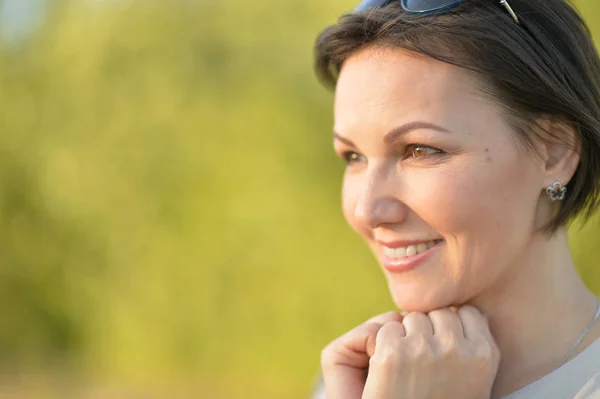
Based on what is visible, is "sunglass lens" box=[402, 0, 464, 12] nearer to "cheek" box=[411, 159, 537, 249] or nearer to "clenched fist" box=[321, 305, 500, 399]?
"cheek" box=[411, 159, 537, 249]

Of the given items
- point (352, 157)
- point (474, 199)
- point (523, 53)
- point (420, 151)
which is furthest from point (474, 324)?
point (523, 53)

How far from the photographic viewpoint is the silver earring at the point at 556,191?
1818mm

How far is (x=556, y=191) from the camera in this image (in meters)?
1.83

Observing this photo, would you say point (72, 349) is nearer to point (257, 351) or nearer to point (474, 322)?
point (257, 351)

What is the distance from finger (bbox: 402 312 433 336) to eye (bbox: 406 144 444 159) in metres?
0.40

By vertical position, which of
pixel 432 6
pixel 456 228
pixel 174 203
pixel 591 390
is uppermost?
pixel 432 6

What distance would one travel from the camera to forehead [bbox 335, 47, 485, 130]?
171 centimetres

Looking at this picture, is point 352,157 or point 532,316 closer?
point 532,316

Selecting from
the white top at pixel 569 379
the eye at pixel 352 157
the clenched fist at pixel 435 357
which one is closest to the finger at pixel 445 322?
the clenched fist at pixel 435 357

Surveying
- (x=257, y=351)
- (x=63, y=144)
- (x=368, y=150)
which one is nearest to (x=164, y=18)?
(x=63, y=144)

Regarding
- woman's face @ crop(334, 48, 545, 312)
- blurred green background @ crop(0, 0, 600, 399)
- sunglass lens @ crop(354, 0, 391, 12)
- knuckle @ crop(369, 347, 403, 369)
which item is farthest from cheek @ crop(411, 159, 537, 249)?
blurred green background @ crop(0, 0, 600, 399)

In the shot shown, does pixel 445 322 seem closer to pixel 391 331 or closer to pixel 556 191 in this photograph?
pixel 391 331

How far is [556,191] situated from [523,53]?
14.2 inches

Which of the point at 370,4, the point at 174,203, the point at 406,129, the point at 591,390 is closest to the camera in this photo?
the point at 591,390
